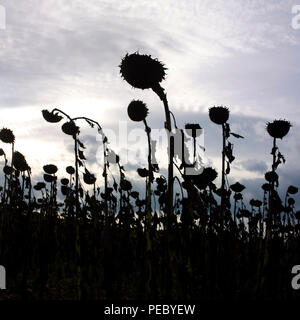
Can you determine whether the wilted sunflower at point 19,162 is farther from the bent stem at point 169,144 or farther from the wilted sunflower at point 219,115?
the bent stem at point 169,144

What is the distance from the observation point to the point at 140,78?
10.8ft

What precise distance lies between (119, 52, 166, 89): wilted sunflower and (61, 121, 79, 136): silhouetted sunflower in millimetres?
738

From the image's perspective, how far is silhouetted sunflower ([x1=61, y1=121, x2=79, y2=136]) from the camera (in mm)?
3900

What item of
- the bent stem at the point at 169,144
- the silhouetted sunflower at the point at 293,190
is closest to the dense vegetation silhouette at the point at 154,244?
the bent stem at the point at 169,144

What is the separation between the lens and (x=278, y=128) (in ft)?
17.1

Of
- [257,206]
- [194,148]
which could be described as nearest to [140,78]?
[194,148]

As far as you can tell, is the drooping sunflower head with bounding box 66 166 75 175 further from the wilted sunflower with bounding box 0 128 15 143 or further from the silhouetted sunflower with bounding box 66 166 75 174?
the wilted sunflower with bounding box 0 128 15 143

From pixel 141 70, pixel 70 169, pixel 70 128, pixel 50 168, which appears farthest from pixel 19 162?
pixel 141 70

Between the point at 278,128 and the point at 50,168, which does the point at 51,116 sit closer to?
Answer: the point at 278,128

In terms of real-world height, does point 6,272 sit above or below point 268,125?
below

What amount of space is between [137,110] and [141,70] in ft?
2.68

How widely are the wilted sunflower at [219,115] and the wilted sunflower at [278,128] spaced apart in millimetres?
544

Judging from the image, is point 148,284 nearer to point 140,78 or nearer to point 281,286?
point 140,78

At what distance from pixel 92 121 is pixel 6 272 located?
2.85 meters
